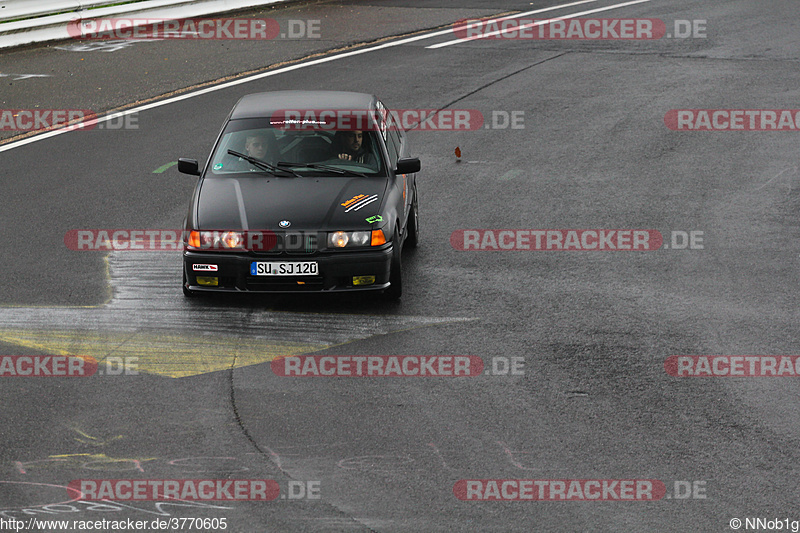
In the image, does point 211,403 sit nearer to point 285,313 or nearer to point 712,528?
point 285,313

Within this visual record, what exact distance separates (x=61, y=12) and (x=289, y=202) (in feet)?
42.9

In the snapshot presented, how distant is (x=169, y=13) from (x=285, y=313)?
1437 cm

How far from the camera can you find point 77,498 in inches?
236

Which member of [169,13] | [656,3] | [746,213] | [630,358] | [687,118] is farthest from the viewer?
[656,3]

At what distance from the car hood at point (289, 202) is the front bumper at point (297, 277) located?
251mm

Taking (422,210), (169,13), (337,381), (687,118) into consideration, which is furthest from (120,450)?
(169,13)

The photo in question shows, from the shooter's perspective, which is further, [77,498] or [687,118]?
[687,118]

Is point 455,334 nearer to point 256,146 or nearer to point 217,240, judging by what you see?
point 217,240

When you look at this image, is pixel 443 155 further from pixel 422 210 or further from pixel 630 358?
pixel 630 358

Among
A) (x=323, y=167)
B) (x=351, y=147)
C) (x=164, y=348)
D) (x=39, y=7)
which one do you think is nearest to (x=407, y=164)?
(x=351, y=147)

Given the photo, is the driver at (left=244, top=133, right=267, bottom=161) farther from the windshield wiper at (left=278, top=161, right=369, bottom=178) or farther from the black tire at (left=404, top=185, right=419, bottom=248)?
the black tire at (left=404, top=185, right=419, bottom=248)

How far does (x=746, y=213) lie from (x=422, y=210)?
11.8ft

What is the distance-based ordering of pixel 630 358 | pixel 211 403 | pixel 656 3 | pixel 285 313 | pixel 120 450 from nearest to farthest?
pixel 120 450, pixel 211 403, pixel 630 358, pixel 285 313, pixel 656 3

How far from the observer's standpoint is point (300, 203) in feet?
29.8
